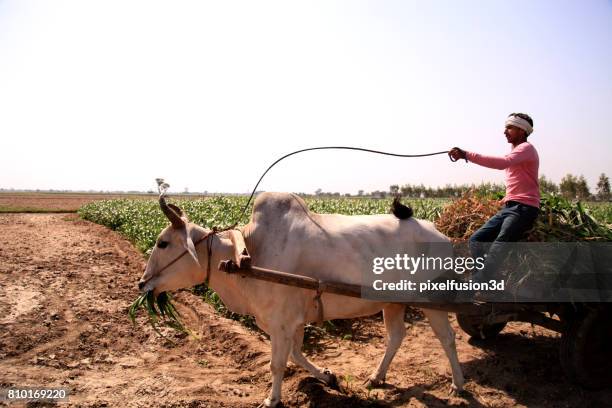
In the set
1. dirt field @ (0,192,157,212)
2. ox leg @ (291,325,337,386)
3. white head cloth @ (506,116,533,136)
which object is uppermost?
white head cloth @ (506,116,533,136)

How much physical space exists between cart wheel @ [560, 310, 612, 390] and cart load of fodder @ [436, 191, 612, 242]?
865 mm

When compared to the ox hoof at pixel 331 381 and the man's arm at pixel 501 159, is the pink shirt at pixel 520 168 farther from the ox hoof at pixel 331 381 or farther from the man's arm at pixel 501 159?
the ox hoof at pixel 331 381

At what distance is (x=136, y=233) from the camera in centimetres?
1717

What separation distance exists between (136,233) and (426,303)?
15.0 metres

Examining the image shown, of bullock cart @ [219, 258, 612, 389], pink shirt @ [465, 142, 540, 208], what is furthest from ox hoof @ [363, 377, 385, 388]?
pink shirt @ [465, 142, 540, 208]

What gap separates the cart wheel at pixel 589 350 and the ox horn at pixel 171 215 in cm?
434

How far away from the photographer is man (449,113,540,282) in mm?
4574

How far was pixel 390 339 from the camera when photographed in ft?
17.3

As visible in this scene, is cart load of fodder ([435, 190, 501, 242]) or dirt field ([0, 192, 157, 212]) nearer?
cart load of fodder ([435, 190, 501, 242])

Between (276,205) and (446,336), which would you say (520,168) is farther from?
(276,205)

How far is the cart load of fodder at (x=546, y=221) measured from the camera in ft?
15.9

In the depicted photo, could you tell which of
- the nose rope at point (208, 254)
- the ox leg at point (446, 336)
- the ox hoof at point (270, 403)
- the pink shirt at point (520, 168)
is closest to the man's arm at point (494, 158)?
the pink shirt at point (520, 168)

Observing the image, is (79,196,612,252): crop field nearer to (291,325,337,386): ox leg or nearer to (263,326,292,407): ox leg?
(263,326,292,407): ox leg

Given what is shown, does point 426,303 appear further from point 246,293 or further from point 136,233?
point 136,233
